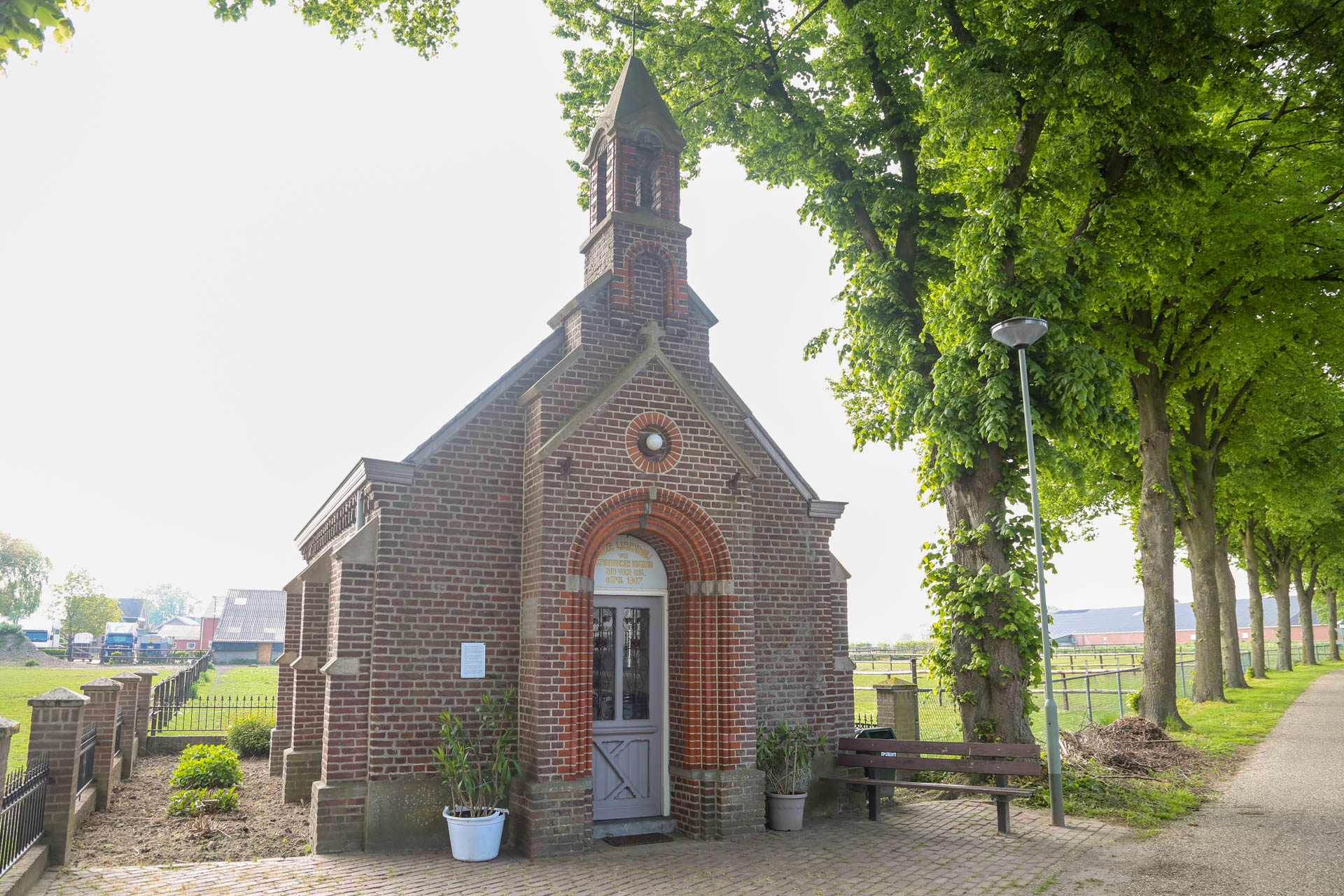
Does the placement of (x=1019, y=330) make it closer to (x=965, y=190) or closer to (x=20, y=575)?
(x=965, y=190)

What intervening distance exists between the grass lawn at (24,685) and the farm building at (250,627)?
448 inches

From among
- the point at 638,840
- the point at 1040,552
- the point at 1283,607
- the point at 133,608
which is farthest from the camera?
the point at 133,608

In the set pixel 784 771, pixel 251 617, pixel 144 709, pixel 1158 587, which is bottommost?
pixel 251 617

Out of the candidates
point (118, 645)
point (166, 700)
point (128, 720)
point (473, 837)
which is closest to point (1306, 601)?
point (473, 837)

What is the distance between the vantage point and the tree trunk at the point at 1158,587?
16.5 m

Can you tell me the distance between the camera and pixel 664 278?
37.3ft

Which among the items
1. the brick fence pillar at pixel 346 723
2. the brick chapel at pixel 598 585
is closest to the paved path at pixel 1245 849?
the brick chapel at pixel 598 585

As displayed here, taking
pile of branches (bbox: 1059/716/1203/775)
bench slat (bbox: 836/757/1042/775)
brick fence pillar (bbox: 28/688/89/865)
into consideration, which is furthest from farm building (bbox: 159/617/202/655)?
bench slat (bbox: 836/757/1042/775)

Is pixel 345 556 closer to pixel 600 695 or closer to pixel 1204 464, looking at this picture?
pixel 600 695

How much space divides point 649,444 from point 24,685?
3285cm

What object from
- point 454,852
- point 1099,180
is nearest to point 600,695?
point 454,852

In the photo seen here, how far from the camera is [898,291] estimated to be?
13289mm

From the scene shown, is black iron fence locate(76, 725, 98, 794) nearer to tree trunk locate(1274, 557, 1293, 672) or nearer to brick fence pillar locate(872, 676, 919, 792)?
brick fence pillar locate(872, 676, 919, 792)

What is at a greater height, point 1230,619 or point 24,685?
point 1230,619
